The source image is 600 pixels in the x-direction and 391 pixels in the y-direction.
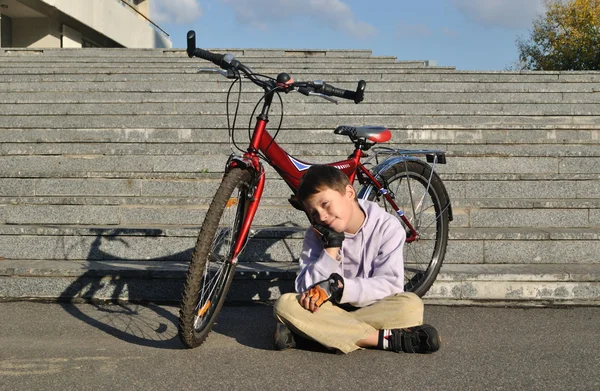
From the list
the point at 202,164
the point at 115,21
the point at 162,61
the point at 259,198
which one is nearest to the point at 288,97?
the point at 202,164

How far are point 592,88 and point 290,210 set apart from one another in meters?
6.86

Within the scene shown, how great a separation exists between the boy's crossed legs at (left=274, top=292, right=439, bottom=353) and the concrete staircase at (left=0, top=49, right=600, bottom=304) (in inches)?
41.3

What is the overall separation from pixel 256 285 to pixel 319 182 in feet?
4.30

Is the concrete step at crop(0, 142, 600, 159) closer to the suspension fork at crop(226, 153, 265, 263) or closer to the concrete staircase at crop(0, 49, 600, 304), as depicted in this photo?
the concrete staircase at crop(0, 49, 600, 304)

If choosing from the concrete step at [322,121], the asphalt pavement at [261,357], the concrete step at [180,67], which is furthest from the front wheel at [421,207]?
the concrete step at [180,67]

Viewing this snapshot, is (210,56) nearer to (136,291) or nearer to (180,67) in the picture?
(136,291)

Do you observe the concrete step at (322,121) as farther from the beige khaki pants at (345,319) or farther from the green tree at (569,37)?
the green tree at (569,37)

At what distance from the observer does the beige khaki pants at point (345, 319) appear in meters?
3.11

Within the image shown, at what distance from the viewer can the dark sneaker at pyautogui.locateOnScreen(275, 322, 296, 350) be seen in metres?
3.17

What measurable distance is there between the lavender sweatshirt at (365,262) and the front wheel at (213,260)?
389 millimetres

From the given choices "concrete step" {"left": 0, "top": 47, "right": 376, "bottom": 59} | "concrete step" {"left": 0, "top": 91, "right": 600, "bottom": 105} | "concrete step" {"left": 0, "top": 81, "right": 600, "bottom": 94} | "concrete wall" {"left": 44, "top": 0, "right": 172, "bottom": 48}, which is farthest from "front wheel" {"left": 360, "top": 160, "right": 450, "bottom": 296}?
"concrete wall" {"left": 44, "top": 0, "right": 172, "bottom": 48}

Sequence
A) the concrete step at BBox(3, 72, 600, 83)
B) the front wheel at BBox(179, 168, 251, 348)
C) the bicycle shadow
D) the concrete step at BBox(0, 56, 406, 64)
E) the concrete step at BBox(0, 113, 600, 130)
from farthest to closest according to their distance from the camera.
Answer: the concrete step at BBox(0, 56, 406, 64)
the concrete step at BBox(3, 72, 600, 83)
the concrete step at BBox(0, 113, 600, 130)
the bicycle shadow
the front wheel at BBox(179, 168, 251, 348)

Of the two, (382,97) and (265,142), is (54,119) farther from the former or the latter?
(265,142)

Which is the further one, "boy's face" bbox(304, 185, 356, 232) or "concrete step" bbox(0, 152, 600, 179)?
"concrete step" bbox(0, 152, 600, 179)
